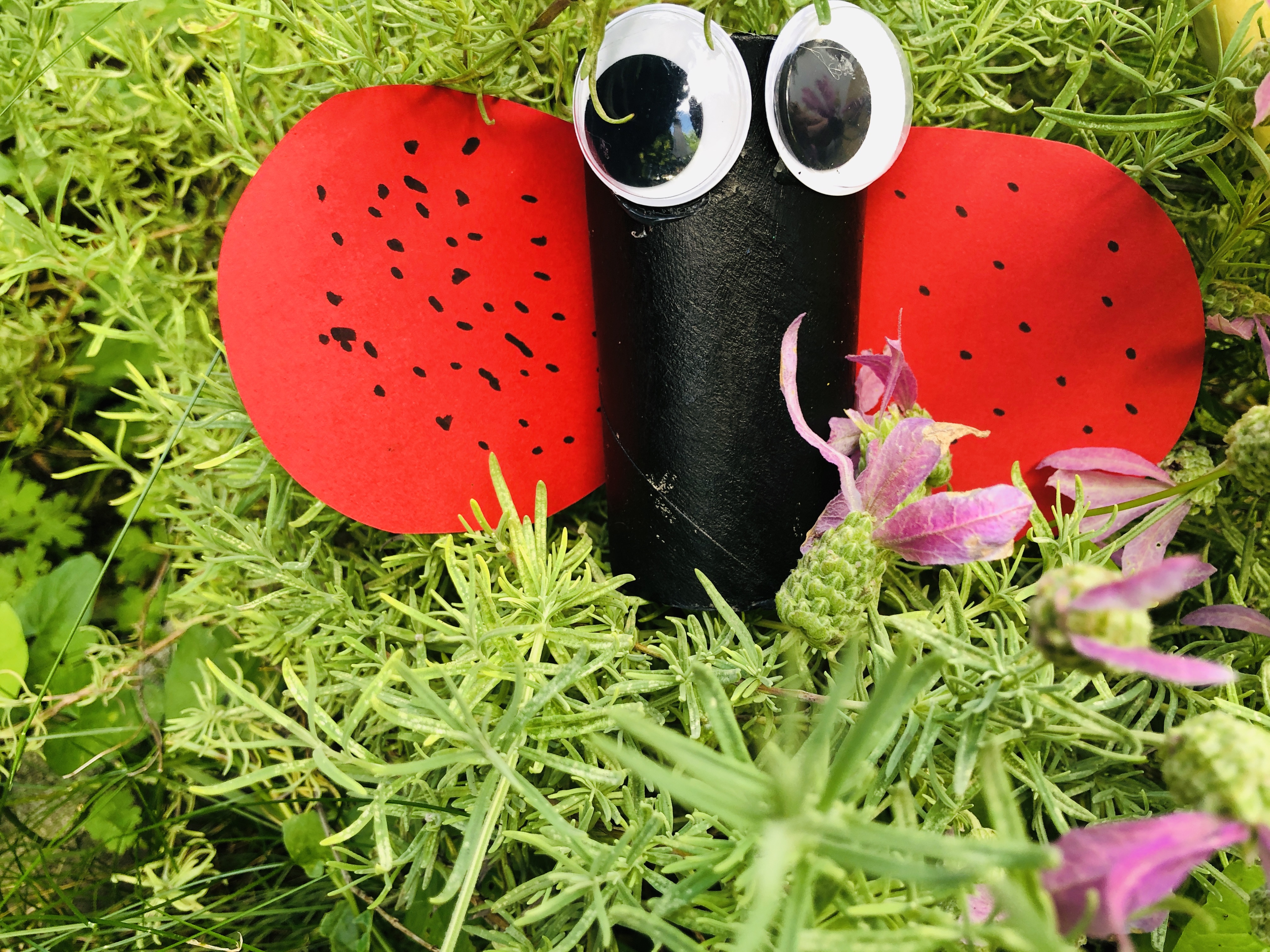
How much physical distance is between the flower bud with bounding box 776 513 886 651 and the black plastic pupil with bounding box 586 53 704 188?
0.65 feet

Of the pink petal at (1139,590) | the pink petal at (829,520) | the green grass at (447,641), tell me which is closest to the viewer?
the pink petal at (1139,590)

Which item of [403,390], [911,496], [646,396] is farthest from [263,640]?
[911,496]

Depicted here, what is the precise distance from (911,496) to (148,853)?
623 mm

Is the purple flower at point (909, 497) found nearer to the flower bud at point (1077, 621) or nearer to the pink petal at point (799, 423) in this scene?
the pink petal at point (799, 423)

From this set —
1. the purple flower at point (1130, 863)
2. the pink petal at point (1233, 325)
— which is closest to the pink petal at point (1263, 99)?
the pink petal at point (1233, 325)

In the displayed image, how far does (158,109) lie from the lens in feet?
2.02

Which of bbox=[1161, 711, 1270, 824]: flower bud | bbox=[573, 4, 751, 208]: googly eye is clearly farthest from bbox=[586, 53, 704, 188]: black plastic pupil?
bbox=[1161, 711, 1270, 824]: flower bud

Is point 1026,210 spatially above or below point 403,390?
above

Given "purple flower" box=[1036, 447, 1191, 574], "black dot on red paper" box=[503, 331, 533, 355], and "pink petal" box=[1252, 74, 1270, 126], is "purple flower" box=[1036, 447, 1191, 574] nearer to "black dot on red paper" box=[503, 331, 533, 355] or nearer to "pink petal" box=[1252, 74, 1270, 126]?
"pink petal" box=[1252, 74, 1270, 126]

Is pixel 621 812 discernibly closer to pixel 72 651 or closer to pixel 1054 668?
pixel 1054 668

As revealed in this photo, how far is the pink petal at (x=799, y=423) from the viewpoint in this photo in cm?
42

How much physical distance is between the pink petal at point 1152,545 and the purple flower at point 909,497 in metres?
0.10

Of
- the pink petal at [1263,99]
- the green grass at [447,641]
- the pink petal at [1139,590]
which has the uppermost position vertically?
the pink petal at [1263,99]

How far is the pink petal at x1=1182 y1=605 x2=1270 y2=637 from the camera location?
0.46m
